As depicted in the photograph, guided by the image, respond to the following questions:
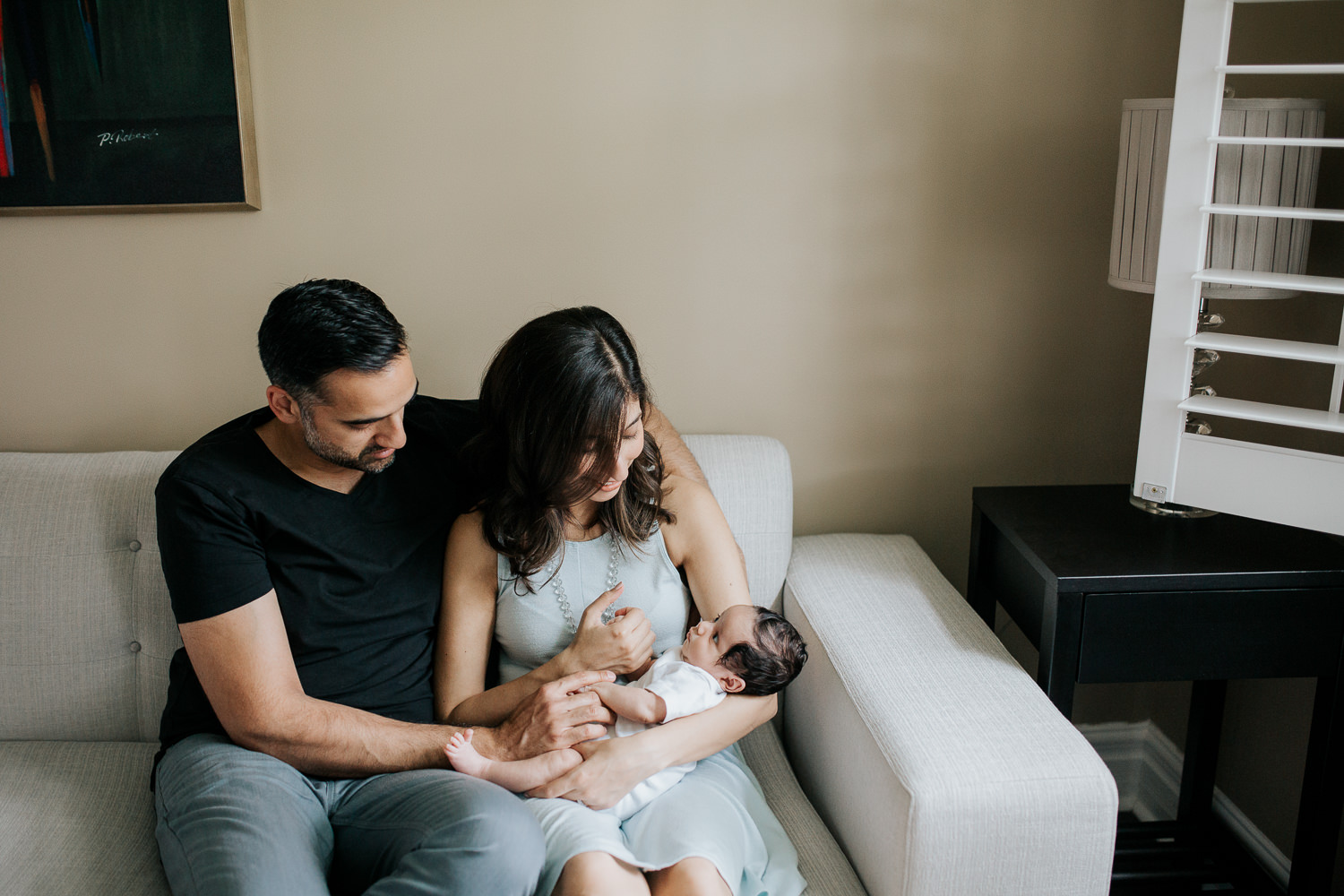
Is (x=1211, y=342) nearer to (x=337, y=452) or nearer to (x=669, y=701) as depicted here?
(x=669, y=701)

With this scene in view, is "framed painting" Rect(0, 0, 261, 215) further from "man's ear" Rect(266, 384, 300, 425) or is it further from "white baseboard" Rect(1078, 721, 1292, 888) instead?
"white baseboard" Rect(1078, 721, 1292, 888)

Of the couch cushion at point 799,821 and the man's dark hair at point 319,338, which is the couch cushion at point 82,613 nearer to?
the man's dark hair at point 319,338

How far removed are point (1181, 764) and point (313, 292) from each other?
194 cm

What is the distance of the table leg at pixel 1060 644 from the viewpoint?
4.48 feet

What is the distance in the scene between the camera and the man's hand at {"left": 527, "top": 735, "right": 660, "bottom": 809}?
4.16 feet

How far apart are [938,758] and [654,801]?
400 millimetres

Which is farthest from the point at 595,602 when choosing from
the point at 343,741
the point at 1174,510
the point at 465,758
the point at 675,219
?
the point at 1174,510

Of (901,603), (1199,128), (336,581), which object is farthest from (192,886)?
(1199,128)

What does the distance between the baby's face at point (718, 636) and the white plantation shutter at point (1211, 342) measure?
686 millimetres

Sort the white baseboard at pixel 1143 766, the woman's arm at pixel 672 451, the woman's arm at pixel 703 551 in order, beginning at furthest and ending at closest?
the white baseboard at pixel 1143 766
the woman's arm at pixel 672 451
the woman's arm at pixel 703 551

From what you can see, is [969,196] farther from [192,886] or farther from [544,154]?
[192,886]

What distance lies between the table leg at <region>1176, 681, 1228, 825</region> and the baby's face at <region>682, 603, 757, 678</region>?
3.32 feet
